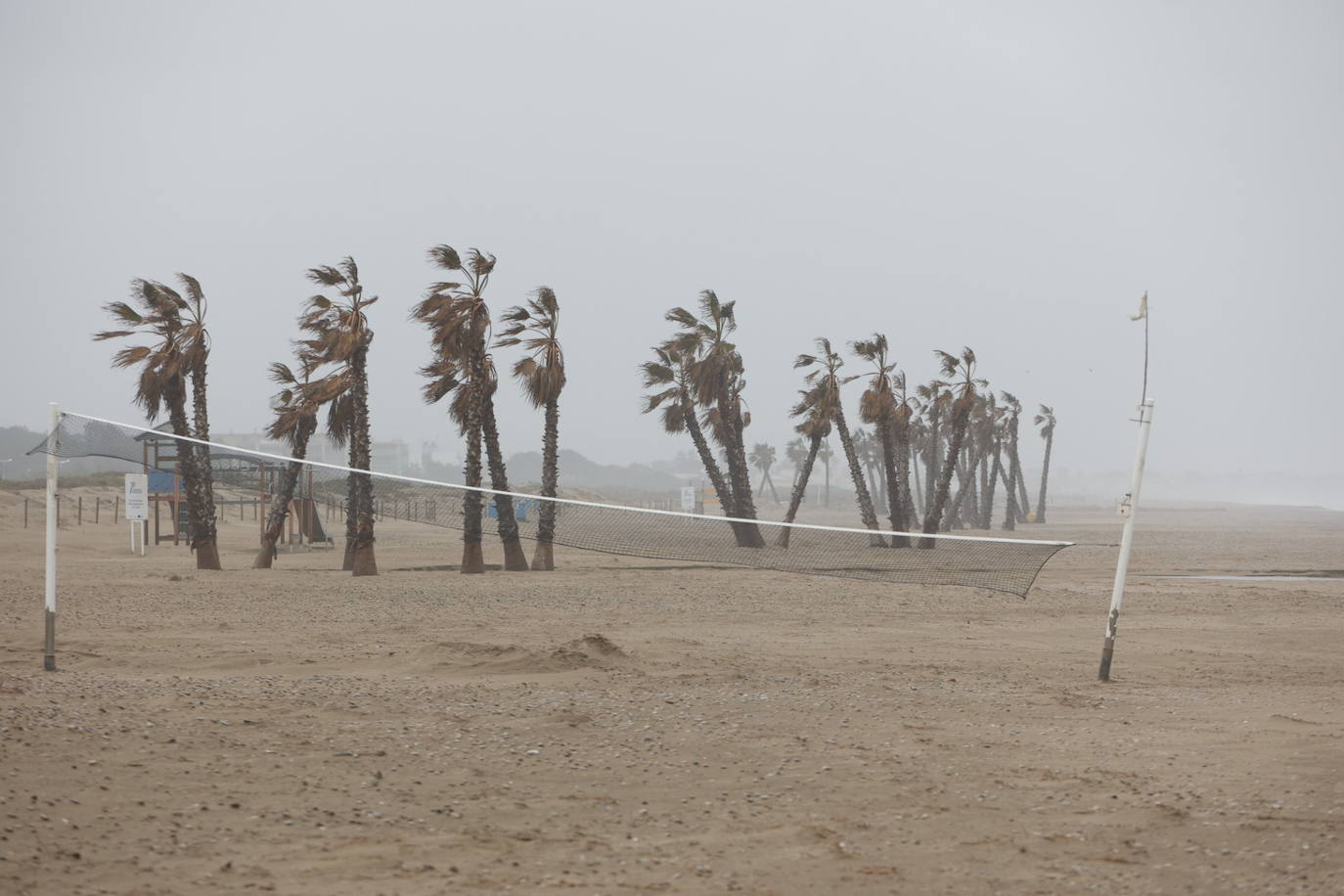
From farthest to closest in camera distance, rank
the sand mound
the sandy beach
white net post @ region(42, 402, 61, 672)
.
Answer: the sand mound → white net post @ region(42, 402, 61, 672) → the sandy beach

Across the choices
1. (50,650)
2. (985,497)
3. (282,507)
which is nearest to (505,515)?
(282,507)

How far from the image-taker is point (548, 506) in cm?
2673

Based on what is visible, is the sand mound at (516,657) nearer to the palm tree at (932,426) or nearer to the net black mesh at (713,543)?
the net black mesh at (713,543)

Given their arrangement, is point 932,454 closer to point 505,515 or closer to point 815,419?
point 815,419

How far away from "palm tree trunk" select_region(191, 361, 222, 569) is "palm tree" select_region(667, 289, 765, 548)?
16709 mm

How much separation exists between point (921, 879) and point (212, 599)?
16.2m

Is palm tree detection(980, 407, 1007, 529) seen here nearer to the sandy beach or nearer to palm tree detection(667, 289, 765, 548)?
palm tree detection(667, 289, 765, 548)

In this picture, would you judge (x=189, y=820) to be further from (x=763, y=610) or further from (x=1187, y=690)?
(x=763, y=610)

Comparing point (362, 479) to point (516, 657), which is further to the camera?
point (362, 479)

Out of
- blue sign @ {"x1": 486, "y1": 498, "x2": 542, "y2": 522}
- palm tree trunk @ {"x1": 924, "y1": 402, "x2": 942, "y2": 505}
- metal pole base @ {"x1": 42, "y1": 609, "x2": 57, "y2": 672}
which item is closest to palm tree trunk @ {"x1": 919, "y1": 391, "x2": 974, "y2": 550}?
palm tree trunk @ {"x1": 924, "y1": 402, "x2": 942, "y2": 505}

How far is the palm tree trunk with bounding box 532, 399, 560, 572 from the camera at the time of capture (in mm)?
26859

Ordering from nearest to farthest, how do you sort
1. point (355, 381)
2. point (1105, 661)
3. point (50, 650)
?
point (50, 650) < point (1105, 661) < point (355, 381)

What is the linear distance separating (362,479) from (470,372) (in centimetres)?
333

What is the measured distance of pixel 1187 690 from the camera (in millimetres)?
10602
